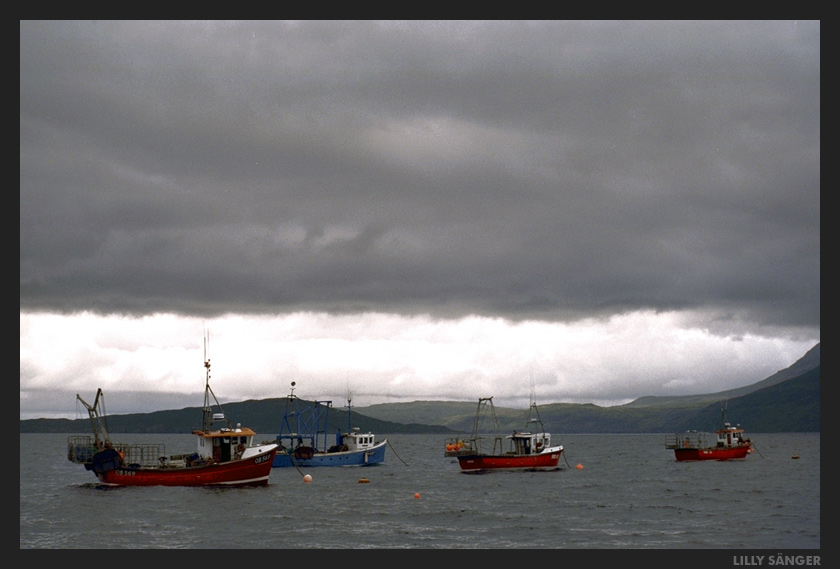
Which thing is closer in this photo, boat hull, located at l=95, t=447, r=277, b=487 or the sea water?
the sea water

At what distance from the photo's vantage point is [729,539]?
221 ft

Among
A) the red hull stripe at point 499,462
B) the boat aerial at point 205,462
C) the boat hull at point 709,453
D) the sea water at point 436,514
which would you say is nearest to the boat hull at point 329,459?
the sea water at point 436,514

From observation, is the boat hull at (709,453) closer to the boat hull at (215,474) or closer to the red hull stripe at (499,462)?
the red hull stripe at (499,462)

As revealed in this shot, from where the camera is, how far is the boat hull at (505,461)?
12681 centimetres

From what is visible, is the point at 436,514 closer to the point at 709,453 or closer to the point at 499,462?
the point at 499,462

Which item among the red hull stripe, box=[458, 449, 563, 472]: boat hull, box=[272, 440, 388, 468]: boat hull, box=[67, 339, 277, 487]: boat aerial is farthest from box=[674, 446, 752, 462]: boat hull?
box=[67, 339, 277, 487]: boat aerial

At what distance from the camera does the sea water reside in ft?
219

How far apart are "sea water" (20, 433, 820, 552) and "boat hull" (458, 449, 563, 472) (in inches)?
79.7

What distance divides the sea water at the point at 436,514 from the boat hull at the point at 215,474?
136 centimetres

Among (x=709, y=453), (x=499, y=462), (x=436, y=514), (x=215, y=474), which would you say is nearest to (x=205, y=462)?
(x=215, y=474)

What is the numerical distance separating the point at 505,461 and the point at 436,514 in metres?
45.5

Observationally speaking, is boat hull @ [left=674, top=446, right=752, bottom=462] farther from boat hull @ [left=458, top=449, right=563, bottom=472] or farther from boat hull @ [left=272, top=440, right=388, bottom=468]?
boat hull @ [left=272, top=440, right=388, bottom=468]

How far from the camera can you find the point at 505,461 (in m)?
127

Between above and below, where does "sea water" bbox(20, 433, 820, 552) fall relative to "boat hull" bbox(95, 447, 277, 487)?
below
